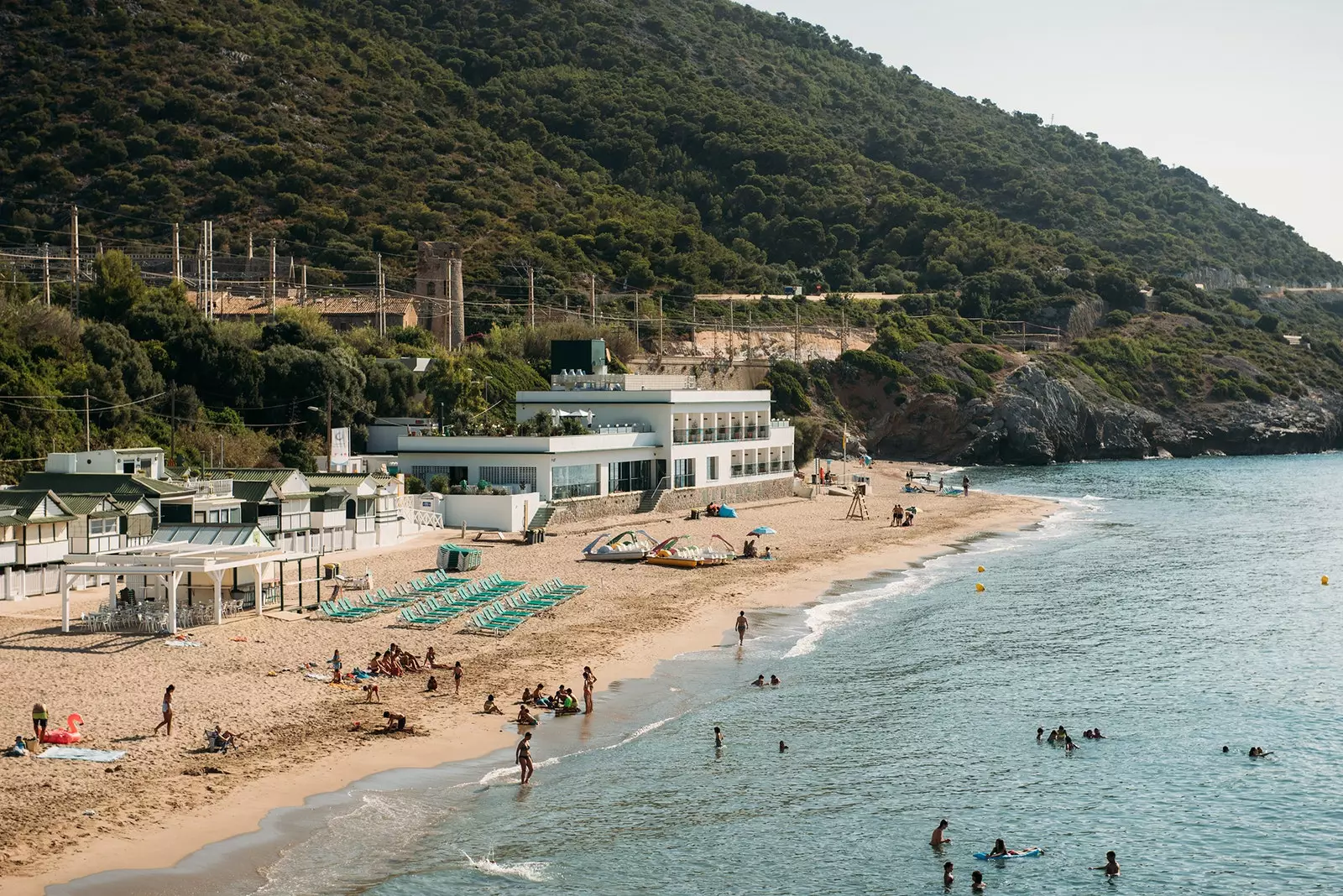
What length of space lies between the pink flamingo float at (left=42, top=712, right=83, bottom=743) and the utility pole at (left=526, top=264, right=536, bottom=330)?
7556cm

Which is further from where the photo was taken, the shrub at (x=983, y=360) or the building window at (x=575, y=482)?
the shrub at (x=983, y=360)

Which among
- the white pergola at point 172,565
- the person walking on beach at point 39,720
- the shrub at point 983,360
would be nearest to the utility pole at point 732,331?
the shrub at point 983,360

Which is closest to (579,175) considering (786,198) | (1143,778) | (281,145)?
(786,198)

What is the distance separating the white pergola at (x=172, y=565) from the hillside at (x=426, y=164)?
7598cm

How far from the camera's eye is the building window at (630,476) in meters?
67.1

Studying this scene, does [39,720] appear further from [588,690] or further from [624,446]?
[624,446]

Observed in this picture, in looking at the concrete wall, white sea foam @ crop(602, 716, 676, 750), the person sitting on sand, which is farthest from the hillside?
the person sitting on sand

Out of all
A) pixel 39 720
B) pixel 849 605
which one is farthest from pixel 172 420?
pixel 39 720

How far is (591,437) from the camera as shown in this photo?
6425 centimetres

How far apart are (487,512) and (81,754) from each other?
33.8m

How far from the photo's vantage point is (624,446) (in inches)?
2655

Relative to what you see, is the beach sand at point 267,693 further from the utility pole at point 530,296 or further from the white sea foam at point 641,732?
the utility pole at point 530,296

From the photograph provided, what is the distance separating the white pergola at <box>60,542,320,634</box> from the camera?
1414 inches

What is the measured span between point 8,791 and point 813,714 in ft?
59.5
